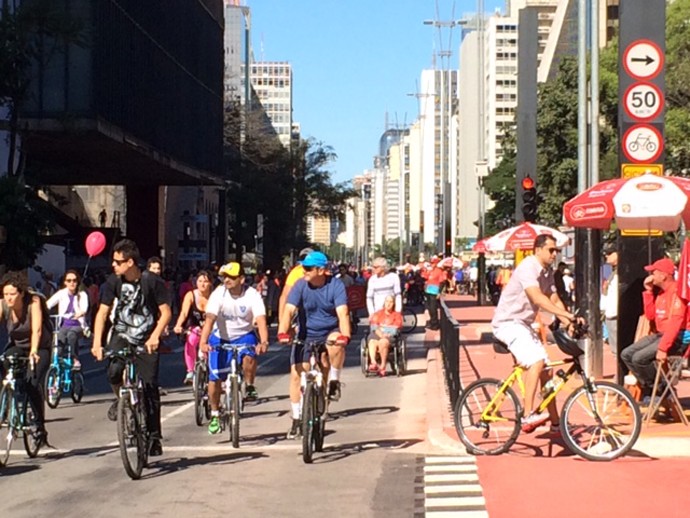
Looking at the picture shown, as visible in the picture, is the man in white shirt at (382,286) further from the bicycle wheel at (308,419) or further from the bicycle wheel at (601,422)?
the bicycle wheel at (601,422)

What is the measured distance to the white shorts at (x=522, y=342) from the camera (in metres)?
12.0

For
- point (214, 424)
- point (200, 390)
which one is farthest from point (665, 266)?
point (200, 390)

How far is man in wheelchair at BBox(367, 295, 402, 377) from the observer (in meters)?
23.2

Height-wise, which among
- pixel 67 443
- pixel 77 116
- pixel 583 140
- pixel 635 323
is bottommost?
pixel 67 443

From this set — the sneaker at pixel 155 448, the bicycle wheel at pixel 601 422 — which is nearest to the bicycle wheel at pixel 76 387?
the sneaker at pixel 155 448

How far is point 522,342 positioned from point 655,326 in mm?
2423

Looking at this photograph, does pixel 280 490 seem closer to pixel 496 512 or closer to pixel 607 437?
pixel 496 512

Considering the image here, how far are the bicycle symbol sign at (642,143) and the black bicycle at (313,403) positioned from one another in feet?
14.0

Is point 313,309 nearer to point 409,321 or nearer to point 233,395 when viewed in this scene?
point 233,395

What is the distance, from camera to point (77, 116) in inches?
1662

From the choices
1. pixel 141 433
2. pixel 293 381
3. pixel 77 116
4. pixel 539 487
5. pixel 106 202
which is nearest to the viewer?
pixel 539 487

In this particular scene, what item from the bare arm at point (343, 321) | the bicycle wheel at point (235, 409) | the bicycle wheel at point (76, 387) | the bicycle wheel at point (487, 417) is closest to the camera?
the bicycle wheel at point (487, 417)

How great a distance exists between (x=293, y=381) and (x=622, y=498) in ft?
13.1

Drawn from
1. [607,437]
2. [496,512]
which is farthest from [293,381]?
[496,512]
